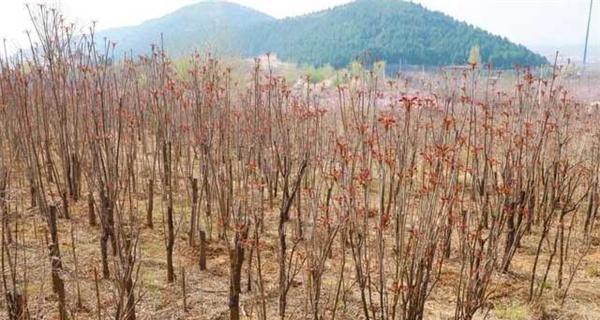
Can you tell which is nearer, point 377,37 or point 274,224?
point 274,224

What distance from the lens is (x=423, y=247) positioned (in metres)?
2.80

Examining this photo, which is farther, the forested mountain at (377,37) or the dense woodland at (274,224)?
the forested mountain at (377,37)

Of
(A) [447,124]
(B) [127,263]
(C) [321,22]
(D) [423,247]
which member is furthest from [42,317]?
(C) [321,22]

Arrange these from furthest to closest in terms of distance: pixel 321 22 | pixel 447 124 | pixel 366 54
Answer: pixel 321 22 < pixel 366 54 < pixel 447 124

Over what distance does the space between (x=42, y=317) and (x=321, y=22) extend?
254 ft

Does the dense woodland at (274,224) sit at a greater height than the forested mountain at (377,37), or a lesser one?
lesser


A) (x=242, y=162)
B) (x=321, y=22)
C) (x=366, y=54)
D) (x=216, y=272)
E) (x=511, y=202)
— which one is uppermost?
(x=321, y=22)

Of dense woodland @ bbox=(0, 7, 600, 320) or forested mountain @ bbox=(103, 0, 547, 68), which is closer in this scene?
dense woodland @ bbox=(0, 7, 600, 320)

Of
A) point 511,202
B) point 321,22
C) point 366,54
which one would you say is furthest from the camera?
point 321,22

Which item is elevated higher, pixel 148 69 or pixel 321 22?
pixel 321 22

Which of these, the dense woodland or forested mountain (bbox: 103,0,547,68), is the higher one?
forested mountain (bbox: 103,0,547,68)

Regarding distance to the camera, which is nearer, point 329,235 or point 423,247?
point 423,247

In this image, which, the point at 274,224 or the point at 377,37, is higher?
the point at 377,37

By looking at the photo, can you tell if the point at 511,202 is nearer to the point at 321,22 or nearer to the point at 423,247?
the point at 423,247
